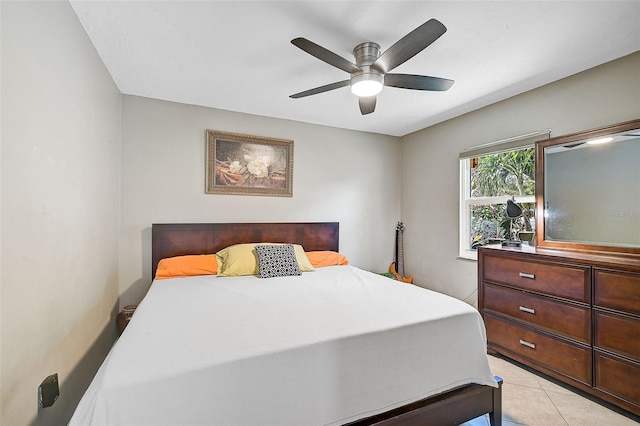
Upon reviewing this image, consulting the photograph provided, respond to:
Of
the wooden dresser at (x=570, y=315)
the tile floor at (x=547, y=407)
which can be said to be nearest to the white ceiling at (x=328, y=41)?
the wooden dresser at (x=570, y=315)

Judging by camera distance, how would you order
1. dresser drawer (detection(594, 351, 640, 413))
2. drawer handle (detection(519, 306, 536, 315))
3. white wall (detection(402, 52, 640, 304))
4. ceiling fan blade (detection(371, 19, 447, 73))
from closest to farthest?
ceiling fan blade (detection(371, 19, 447, 73)), dresser drawer (detection(594, 351, 640, 413)), white wall (detection(402, 52, 640, 304)), drawer handle (detection(519, 306, 536, 315))

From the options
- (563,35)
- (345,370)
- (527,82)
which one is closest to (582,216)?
(527,82)

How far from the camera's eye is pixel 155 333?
1.39 meters

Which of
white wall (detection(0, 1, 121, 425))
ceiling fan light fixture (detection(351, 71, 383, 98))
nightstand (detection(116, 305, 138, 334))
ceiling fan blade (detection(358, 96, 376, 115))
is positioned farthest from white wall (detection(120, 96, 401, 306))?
ceiling fan light fixture (detection(351, 71, 383, 98))

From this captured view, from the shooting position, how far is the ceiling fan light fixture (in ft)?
6.39

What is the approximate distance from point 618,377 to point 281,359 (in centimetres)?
220

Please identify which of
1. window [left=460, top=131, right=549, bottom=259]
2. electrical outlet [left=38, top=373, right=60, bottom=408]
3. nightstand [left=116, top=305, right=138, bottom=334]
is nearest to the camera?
electrical outlet [left=38, top=373, right=60, bottom=408]

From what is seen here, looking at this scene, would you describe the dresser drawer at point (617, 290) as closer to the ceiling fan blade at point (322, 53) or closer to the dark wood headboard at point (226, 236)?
the ceiling fan blade at point (322, 53)

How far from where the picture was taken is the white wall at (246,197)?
2881 millimetres

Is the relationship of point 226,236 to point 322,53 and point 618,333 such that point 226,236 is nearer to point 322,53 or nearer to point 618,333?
point 322,53

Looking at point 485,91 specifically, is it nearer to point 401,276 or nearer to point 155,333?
point 401,276

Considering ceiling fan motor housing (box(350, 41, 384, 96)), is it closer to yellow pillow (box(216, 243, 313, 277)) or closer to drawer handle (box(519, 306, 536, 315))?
yellow pillow (box(216, 243, 313, 277))

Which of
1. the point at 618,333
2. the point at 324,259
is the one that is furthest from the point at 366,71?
the point at 618,333

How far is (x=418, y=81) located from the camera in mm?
2004
